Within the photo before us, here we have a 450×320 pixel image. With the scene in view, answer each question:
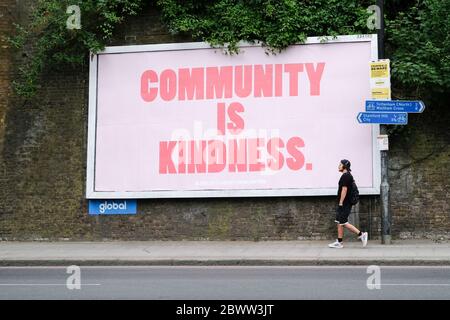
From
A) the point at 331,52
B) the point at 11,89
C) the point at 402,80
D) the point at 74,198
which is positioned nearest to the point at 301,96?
the point at 331,52

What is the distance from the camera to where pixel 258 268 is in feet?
43.2

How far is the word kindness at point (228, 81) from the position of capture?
55.2ft

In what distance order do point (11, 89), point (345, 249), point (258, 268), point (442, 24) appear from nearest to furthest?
point (258, 268) < point (345, 249) < point (442, 24) < point (11, 89)

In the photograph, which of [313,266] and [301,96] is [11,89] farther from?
[313,266]

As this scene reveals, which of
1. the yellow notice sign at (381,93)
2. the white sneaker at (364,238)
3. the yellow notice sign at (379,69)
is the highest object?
the yellow notice sign at (379,69)

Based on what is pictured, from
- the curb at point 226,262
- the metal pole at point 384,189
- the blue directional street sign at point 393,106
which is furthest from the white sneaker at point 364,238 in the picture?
the blue directional street sign at point 393,106

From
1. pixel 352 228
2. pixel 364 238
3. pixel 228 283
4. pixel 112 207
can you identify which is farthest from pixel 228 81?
pixel 228 283

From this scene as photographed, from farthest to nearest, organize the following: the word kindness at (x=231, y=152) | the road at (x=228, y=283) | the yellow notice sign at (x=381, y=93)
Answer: the word kindness at (x=231, y=152) → the yellow notice sign at (x=381, y=93) → the road at (x=228, y=283)

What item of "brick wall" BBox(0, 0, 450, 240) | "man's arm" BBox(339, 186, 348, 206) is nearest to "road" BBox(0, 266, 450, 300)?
"man's arm" BBox(339, 186, 348, 206)

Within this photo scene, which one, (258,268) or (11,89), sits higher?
(11,89)

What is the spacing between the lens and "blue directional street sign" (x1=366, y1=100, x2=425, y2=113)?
49.0 feet

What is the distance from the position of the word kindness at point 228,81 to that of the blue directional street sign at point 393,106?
2.04 m

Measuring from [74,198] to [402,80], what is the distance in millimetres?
9014

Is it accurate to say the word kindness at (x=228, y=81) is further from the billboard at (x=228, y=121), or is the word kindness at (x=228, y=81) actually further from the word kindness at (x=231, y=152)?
the word kindness at (x=231, y=152)
